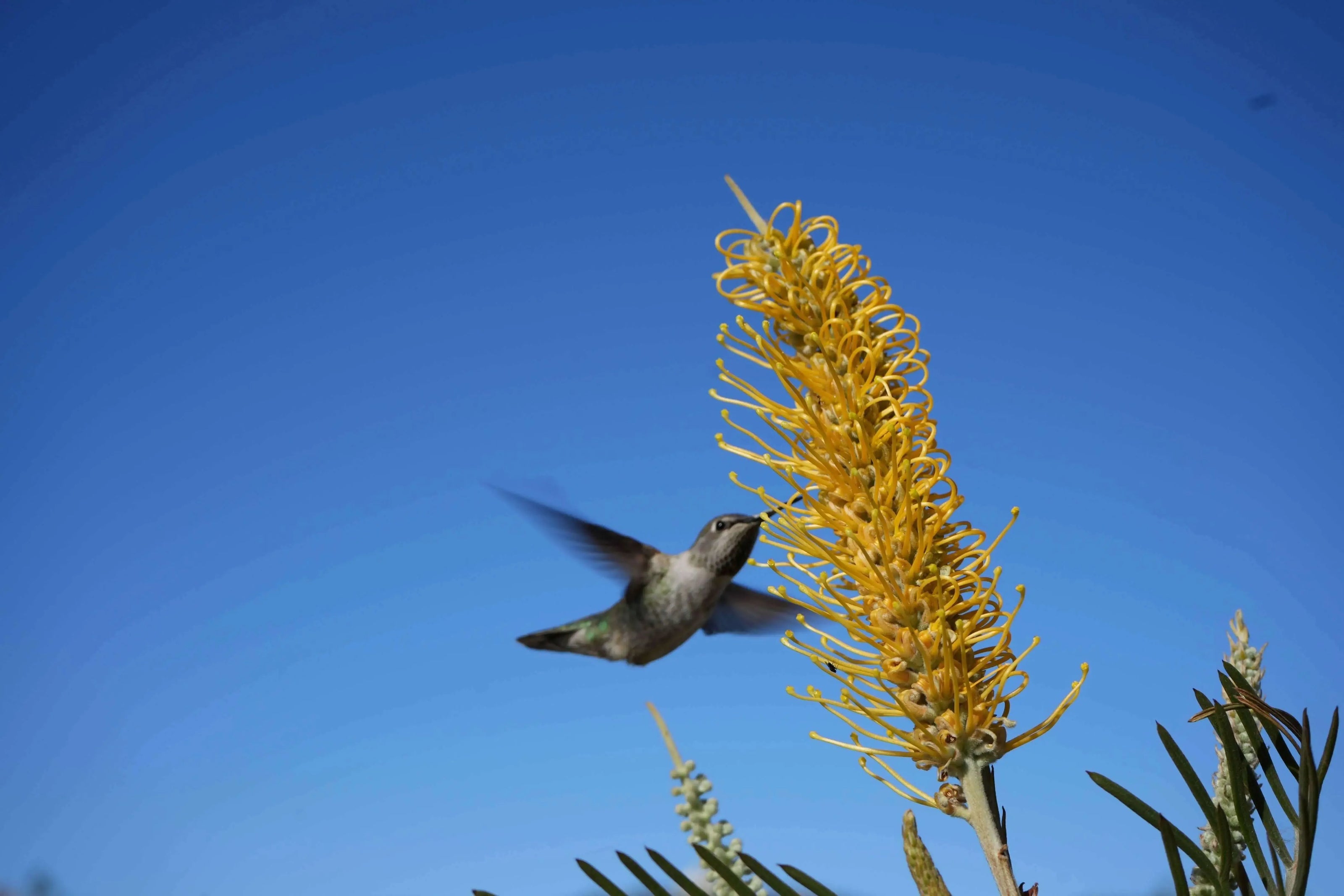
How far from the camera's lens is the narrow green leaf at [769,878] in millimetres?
1464

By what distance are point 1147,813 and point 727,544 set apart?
10.4 ft

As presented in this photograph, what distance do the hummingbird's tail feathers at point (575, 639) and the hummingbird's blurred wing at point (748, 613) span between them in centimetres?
63

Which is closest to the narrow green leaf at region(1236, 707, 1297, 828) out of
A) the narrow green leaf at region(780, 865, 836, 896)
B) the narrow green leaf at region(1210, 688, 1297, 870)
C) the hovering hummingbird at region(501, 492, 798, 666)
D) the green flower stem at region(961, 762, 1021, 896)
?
the narrow green leaf at region(1210, 688, 1297, 870)

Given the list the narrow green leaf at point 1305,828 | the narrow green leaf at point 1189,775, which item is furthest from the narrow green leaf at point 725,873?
the narrow green leaf at point 1305,828

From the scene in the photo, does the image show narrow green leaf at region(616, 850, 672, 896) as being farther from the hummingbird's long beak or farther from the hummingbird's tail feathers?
the hummingbird's tail feathers

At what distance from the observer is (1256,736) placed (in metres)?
1.82

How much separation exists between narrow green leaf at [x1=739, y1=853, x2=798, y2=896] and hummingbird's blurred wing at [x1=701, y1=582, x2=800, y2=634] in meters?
4.08

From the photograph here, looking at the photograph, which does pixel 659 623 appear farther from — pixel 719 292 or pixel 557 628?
pixel 719 292

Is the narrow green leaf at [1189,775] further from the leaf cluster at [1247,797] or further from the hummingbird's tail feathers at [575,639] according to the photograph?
the hummingbird's tail feathers at [575,639]

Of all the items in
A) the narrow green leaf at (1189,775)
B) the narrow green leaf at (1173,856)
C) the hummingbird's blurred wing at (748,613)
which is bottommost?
the narrow green leaf at (1173,856)

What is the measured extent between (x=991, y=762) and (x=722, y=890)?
2.16 ft

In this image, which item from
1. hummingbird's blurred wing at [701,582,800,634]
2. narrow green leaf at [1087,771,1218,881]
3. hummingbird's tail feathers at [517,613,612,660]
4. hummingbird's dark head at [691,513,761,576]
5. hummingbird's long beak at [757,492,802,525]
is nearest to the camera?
narrow green leaf at [1087,771,1218,881]

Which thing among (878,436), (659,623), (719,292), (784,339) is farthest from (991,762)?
(659,623)

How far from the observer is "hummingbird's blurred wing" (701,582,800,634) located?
568 cm
